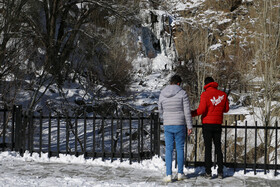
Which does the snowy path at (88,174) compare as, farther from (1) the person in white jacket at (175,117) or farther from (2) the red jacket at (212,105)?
(2) the red jacket at (212,105)

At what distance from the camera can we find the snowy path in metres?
5.75

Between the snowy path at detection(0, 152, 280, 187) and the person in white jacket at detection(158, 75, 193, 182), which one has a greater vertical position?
the person in white jacket at detection(158, 75, 193, 182)

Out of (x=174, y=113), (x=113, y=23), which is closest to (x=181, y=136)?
(x=174, y=113)

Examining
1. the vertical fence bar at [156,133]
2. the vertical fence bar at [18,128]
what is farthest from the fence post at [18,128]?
the vertical fence bar at [156,133]

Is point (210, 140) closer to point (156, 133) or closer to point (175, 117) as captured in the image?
point (175, 117)

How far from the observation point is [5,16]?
33.4 ft

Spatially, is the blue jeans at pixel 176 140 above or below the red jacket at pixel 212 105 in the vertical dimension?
below

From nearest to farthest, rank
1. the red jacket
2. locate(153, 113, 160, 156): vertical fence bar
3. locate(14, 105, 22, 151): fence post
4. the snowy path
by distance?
the snowy path, the red jacket, locate(153, 113, 160, 156): vertical fence bar, locate(14, 105, 22, 151): fence post

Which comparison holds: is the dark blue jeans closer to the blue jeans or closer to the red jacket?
the red jacket

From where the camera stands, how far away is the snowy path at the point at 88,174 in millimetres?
5754

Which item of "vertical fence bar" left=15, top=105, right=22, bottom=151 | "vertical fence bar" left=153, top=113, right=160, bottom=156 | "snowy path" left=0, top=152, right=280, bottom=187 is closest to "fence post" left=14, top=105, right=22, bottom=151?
"vertical fence bar" left=15, top=105, right=22, bottom=151

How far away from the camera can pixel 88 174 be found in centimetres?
637

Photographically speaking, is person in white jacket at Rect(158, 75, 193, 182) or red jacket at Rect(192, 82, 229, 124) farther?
red jacket at Rect(192, 82, 229, 124)

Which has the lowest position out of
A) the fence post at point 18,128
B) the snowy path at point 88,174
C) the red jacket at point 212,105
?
the snowy path at point 88,174
